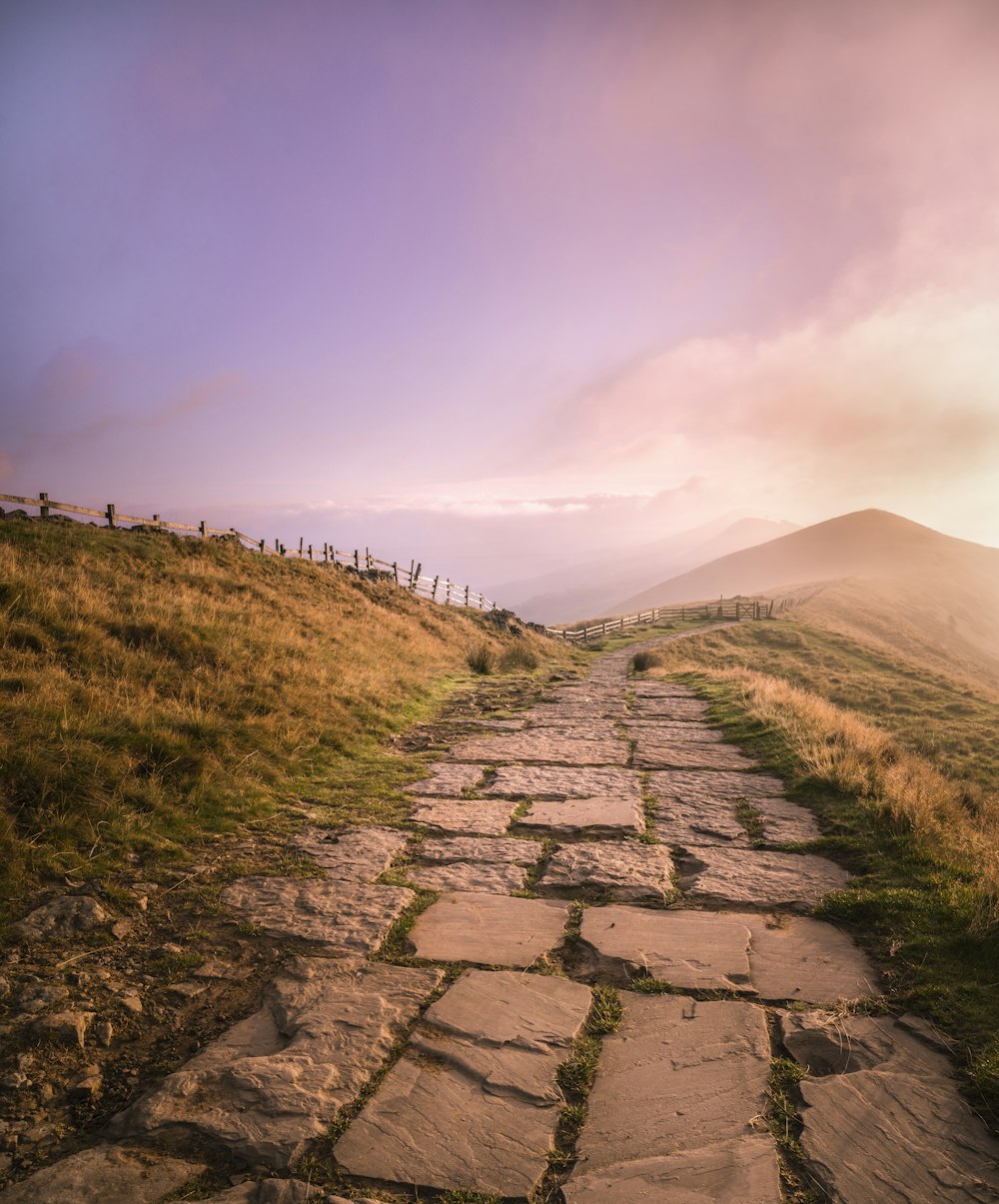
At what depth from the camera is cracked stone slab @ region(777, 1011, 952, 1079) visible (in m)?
2.22

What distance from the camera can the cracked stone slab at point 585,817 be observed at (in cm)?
466

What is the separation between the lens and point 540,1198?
5.80 ft

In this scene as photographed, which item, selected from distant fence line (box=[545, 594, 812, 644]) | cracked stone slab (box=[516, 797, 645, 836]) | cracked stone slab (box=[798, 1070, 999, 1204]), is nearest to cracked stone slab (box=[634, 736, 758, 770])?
cracked stone slab (box=[516, 797, 645, 836])

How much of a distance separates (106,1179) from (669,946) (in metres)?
2.29

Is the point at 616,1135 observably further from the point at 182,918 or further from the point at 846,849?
the point at 846,849

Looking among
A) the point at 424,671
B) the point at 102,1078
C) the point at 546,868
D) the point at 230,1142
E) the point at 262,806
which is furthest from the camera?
the point at 424,671

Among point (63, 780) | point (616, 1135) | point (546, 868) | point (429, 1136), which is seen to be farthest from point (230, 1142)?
point (63, 780)

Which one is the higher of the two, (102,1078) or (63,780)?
(63,780)

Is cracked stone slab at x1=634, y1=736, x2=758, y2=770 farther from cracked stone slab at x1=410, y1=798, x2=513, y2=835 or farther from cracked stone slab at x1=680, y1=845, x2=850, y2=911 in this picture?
cracked stone slab at x1=680, y1=845, x2=850, y2=911

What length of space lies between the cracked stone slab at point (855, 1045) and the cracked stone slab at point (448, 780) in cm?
334

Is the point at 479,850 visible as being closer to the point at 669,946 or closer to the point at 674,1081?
the point at 669,946

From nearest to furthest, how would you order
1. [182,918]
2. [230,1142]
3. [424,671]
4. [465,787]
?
[230,1142] < [182,918] < [465,787] < [424,671]

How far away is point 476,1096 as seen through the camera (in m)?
2.13

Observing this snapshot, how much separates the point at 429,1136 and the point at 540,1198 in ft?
1.24
